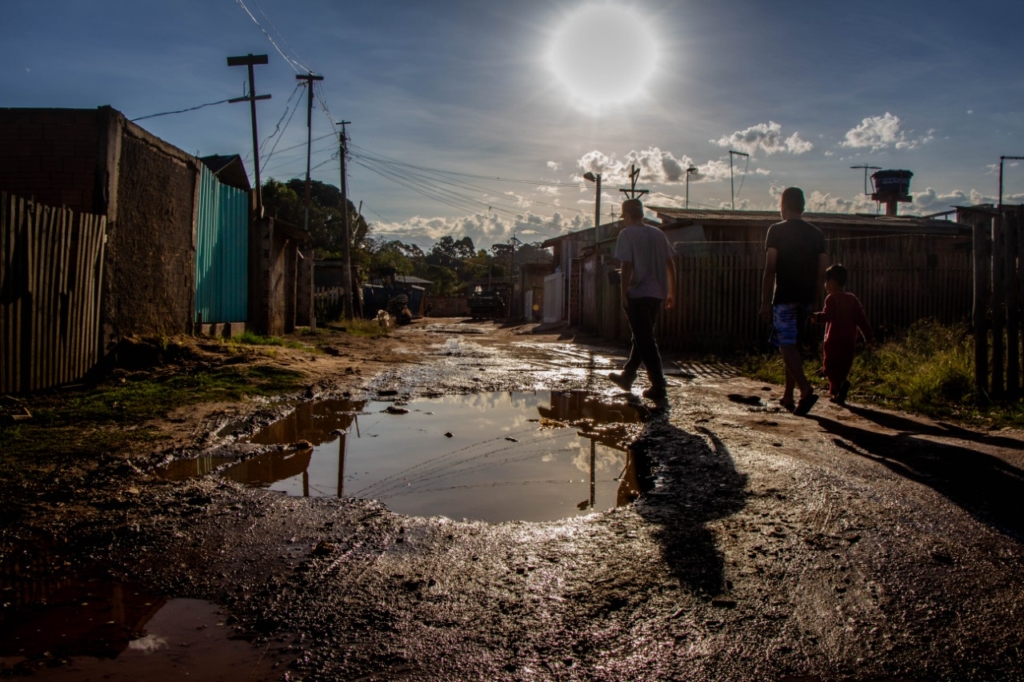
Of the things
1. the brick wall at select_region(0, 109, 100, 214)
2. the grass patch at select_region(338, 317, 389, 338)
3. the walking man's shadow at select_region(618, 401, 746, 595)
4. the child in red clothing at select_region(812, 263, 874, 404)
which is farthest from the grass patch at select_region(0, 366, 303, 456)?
the grass patch at select_region(338, 317, 389, 338)

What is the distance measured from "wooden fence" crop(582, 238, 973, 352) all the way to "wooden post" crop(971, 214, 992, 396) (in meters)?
6.10

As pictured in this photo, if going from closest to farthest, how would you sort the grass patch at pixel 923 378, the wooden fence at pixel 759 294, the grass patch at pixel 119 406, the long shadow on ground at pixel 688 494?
the long shadow on ground at pixel 688 494
the grass patch at pixel 119 406
the grass patch at pixel 923 378
the wooden fence at pixel 759 294

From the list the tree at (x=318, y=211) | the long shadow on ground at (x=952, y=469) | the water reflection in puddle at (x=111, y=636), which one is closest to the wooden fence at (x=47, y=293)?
the water reflection in puddle at (x=111, y=636)

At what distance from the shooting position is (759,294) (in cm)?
1196

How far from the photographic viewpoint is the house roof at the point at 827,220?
58.5 ft

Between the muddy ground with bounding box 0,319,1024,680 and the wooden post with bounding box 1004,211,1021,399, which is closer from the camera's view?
the muddy ground with bounding box 0,319,1024,680

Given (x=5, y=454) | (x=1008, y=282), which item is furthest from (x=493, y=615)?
(x=1008, y=282)

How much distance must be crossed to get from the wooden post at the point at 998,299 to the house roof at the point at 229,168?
47.8 feet

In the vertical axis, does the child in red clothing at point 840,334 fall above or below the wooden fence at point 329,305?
below

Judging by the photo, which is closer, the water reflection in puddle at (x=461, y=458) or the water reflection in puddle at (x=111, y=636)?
the water reflection in puddle at (x=111, y=636)

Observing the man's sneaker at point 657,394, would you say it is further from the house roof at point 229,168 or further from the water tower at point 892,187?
the water tower at point 892,187

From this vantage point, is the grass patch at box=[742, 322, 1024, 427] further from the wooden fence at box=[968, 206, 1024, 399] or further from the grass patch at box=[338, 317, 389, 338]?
the grass patch at box=[338, 317, 389, 338]

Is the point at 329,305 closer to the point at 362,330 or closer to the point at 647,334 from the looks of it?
the point at 362,330

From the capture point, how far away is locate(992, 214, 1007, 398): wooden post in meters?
5.32
